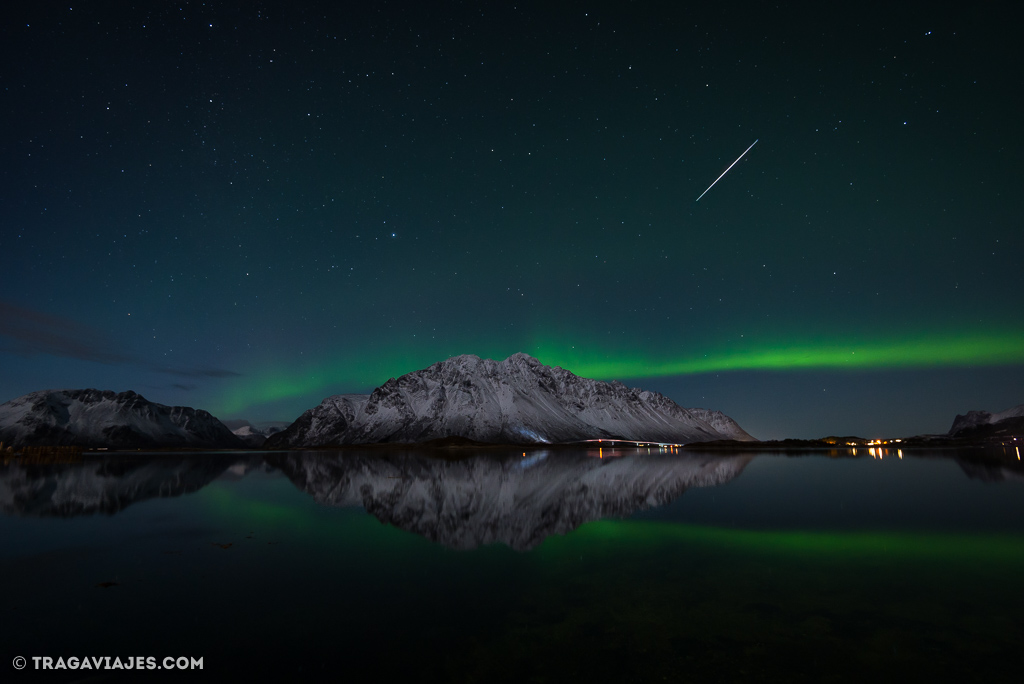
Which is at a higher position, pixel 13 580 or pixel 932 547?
pixel 13 580

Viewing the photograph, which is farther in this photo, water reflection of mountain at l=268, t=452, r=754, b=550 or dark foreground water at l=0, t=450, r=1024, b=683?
water reflection of mountain at l=268, t=452, r=754, b=550

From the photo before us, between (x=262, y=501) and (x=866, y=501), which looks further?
(x=262, y=501)

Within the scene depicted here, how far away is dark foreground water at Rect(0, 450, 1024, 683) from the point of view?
1137 cm

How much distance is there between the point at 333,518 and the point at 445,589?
19.3 m

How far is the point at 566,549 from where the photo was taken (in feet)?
76.6

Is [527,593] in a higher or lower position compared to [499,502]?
higher

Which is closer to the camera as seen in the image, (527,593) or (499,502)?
(527,593)

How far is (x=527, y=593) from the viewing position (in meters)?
16.8

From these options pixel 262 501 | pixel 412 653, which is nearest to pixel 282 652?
pixel 412 653

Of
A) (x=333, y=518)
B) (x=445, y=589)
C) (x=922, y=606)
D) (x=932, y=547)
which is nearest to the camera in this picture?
(x=922, y=606)

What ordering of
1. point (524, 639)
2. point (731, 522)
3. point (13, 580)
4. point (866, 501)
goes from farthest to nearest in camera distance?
point (866, 501)
point (731, 522)
point (13, 580)
point (524, 639)

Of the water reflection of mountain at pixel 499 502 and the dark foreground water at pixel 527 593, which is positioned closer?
the dark foreground water at pixel 527 593

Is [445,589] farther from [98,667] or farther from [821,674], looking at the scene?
[821,674]

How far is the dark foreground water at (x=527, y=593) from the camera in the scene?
1137cm
